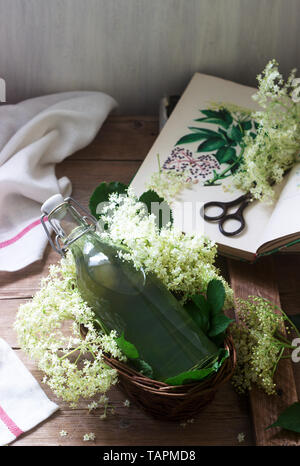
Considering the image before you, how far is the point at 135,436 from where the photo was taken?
2.23 ft

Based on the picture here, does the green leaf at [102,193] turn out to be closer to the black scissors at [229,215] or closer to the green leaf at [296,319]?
the black scissors at [229,215]

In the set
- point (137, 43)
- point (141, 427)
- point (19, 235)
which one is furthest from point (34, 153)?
point (141, 427)

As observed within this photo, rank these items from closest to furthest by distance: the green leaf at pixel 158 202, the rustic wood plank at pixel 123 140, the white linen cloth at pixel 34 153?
the green leaf at pixel 158 202 < the white linen cloth at pixel 34 153 < the rustic wood plank at pixel 123 140

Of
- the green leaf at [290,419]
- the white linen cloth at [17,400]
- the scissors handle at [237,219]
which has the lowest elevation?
the white linen cloth at [17,400]

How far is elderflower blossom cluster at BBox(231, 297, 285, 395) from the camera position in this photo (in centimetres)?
68

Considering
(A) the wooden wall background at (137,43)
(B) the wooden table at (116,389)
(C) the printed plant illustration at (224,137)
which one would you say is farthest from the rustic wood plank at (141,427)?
(A) the wooden wall background at (137,43)

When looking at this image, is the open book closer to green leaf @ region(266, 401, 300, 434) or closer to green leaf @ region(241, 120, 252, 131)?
green leaf @ region(241, 120, 252, 131)

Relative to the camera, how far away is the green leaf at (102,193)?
747 mm

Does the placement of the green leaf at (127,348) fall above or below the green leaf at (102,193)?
below

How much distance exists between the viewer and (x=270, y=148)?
2.81ft

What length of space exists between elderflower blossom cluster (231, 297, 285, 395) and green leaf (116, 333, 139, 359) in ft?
→ 0.53

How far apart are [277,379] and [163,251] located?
232mm

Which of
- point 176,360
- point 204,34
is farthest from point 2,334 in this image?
point 204,34

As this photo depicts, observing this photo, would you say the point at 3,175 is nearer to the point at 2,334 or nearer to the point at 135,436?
the point at 2,334
